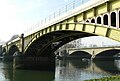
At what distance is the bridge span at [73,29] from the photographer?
2194 cm

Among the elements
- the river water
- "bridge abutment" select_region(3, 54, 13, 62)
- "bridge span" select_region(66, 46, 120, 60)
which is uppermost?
"bridge span" select_region(66, 46, 120, 60)

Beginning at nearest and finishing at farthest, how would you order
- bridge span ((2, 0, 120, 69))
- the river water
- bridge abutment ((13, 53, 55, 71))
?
1. bridge span ((2, 0, 120, 69))
2. the river water
3. bridge abutment ((13, 53, 55, 71))

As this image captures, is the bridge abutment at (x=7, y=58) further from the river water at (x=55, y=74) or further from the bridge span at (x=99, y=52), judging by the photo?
the bridge span at (x=99, y=52)

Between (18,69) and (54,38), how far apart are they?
14.3m

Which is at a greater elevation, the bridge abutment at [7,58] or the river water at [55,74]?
the bridge abutment at [7,58]

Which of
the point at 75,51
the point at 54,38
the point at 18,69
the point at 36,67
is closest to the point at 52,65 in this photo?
the point at 36,67

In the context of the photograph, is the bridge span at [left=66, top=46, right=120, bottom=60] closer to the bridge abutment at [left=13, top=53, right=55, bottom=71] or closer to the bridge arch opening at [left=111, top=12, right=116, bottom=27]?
the bridge abutment at [left=13, top=53, right=55, bottom=71]

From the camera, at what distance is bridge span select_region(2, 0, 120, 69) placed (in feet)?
72.0

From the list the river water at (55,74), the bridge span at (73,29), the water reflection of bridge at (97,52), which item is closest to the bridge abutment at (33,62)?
the bridge span at (73,29)

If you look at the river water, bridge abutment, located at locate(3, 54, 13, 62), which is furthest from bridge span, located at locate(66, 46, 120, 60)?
the river water

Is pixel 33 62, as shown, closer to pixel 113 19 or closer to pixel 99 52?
pixel 113 19

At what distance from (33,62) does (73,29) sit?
2867 cm

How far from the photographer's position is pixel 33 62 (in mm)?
57500

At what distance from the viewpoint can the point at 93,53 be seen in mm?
102312
